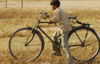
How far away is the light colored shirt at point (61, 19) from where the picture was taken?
4809 mm

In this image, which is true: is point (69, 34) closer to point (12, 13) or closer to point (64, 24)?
point (64, 24)

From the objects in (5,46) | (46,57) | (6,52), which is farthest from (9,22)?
(46,57)

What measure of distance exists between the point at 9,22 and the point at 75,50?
6.99 m

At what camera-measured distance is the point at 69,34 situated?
5145 mm

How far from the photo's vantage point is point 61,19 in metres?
4.91

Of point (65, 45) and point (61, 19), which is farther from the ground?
point (61, 19)

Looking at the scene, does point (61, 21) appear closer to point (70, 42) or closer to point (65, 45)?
point (65, 45)

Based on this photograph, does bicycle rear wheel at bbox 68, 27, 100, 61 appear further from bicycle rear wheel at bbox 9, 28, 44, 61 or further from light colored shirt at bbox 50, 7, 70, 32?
bicycle rear wheel at bbox 9, 28, 44, 61

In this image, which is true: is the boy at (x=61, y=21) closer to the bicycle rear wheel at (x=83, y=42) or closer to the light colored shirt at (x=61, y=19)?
the light colored shirt at (x=61, y=19)

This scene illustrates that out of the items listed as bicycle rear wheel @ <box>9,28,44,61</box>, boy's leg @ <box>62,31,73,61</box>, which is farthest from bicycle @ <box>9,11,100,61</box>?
boy's leg @ <box>62,31,73,61</box>

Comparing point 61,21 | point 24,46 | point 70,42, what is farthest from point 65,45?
point 24,46

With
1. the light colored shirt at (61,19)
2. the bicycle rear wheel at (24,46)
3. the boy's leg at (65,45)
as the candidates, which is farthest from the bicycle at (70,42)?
the light colored shirt at (61,19)

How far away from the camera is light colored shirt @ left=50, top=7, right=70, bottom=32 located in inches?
189

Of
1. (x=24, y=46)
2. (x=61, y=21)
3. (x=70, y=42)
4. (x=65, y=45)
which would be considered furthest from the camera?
(x=70, y=42)
